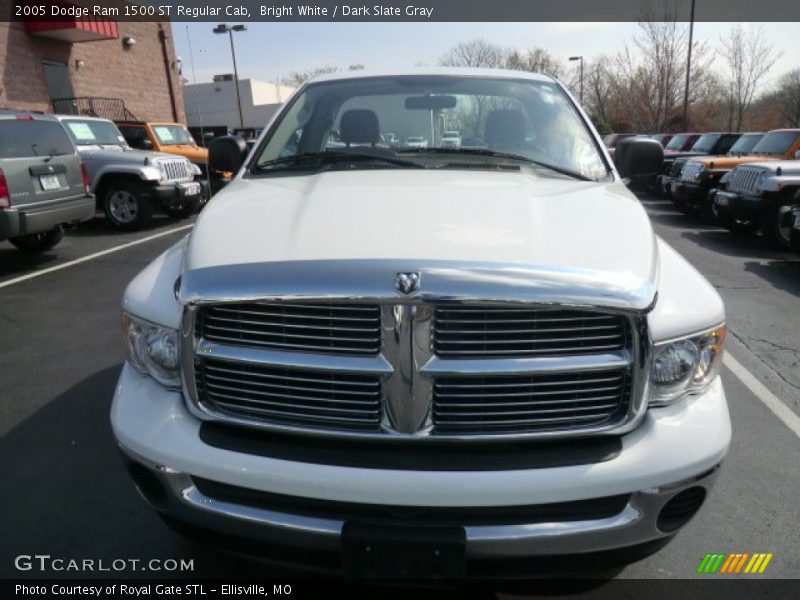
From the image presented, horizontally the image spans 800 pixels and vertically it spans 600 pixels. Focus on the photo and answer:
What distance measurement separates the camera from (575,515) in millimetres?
1876

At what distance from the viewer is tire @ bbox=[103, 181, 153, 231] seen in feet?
35.7

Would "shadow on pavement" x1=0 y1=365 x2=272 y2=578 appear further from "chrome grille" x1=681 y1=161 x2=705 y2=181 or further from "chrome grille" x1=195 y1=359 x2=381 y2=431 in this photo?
"chrome grille" x1=681 y1=161 x2=705 y2=181

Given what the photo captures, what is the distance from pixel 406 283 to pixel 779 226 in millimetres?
8575

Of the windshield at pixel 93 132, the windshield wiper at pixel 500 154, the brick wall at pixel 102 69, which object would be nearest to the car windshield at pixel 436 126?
the windshield wiper at pixel 500 154

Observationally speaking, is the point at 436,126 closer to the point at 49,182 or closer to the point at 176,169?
the point at 49,182

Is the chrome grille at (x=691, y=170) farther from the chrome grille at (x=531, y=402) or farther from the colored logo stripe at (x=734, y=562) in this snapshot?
the chrome grille at (x=531, y=402)

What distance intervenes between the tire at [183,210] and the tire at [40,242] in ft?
8.49

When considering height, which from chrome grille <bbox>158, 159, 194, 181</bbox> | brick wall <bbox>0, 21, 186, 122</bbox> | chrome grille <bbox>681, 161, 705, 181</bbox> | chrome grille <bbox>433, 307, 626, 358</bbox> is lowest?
chrome grille <bbox>681, 161, 705, 181</bbox>

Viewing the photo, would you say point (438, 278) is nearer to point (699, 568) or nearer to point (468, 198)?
point (468, 198)

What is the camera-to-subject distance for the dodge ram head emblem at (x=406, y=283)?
1.79 meters

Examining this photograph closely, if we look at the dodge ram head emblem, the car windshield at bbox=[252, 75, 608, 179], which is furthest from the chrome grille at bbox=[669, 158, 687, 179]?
the dodge ram head emblem

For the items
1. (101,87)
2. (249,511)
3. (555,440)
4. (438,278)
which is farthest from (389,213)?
(101,87)

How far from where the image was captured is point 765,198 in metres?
9.08

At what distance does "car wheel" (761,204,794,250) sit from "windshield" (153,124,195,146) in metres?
11.9
